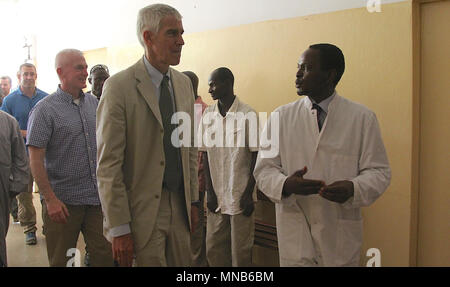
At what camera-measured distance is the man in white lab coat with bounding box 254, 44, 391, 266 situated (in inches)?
73.7

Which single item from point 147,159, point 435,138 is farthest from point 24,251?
point 435,138

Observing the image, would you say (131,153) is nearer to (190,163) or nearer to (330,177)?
(190,163)

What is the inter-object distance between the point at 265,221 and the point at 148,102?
2.12m

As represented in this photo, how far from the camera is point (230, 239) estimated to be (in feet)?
10.8

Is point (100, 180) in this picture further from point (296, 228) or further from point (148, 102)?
point (296, 228)

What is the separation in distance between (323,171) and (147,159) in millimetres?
869

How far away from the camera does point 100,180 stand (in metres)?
1.86

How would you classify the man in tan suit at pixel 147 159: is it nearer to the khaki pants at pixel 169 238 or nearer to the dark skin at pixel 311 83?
the khaki pants at pixel 169 238

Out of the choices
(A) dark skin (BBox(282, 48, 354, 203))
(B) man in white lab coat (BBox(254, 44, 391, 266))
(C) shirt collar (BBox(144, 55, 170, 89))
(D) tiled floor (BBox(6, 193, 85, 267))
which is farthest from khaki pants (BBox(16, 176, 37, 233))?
(A) dark skin (BBox(282, 48, 354, 203))

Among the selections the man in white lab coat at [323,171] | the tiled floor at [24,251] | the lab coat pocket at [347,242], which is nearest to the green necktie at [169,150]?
the man in white lab coat at [323,171]

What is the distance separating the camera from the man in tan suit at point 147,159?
184 cm

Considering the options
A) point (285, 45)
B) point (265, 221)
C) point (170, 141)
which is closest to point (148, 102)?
point (170, 141)

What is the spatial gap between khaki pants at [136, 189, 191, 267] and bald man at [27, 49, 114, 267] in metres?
1.05

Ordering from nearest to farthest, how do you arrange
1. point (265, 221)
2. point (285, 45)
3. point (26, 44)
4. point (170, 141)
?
1. point (170, 141)
2. point (285, 45)
3. point (265, 221)
4. point (26, 44)
